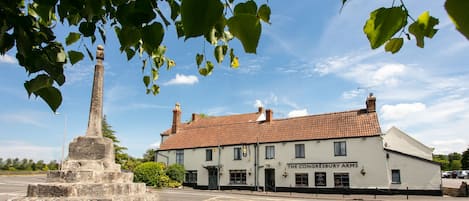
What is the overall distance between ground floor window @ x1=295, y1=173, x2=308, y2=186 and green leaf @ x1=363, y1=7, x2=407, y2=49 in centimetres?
3242

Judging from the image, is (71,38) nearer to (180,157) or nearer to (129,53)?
(129,53)

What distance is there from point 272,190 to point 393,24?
34341 millimetres

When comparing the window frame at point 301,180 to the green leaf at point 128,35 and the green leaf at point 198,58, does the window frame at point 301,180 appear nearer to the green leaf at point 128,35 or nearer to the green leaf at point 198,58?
the green leaf at point 198,58

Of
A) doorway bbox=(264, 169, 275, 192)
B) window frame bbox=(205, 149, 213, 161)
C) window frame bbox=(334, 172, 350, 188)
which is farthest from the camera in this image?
window frame bbox=(205, 149, 213, 161)

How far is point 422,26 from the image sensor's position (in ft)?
3.36

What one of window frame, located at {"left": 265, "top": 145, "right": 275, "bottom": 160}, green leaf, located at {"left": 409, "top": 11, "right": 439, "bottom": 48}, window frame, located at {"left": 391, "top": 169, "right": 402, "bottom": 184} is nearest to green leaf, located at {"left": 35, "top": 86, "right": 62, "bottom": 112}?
green leaf, located at {"left": 409, "top": 11, "right": 439, "bottom": 48}

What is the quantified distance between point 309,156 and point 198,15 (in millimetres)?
32574

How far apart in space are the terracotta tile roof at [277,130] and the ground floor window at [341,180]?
344cm

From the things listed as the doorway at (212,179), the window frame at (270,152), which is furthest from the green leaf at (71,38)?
the doorway at (212,179)

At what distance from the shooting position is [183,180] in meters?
39.0

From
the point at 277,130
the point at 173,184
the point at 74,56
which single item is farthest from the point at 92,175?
the point at 277,130

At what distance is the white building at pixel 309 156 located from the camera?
28.3 meters

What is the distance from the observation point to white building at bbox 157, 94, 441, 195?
28266 mm

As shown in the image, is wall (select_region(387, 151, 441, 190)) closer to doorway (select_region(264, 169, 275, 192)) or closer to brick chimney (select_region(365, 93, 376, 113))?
brick chimney (select_region(365, 93, 376, 113))
